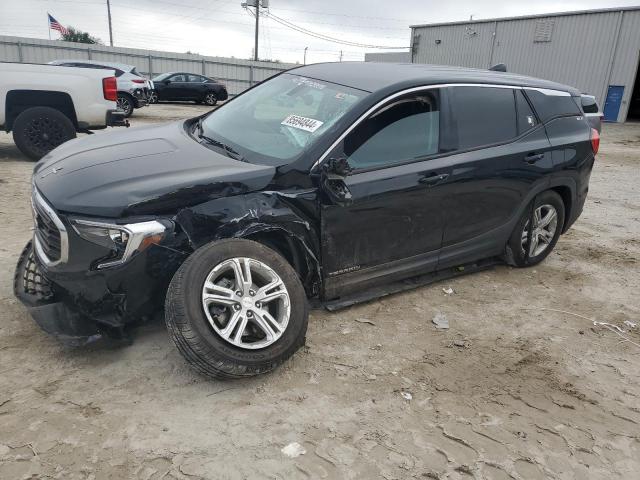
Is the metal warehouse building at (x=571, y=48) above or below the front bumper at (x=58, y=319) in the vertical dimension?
above

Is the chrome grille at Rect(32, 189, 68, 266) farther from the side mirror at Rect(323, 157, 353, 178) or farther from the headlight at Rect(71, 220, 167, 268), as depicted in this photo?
the side mirror at Rect(323, 157, 353, 178)

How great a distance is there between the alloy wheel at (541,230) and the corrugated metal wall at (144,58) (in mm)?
19404

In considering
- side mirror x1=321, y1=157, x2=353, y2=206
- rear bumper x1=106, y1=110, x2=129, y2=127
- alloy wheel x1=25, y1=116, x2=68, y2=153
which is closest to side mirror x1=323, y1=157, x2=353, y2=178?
side mirror x1=321, y1=157, x2=353, y2=206

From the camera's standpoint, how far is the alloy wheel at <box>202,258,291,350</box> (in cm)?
279

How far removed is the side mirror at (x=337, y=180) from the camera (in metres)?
3.12

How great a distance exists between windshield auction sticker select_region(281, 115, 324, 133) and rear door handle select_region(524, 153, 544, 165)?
1970mm

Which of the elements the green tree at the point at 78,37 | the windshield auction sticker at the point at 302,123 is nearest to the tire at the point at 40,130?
the windshield auction sticker at the point at 302,123

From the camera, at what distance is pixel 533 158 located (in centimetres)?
434

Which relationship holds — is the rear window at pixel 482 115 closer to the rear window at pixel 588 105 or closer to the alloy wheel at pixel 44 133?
the rear window at pixel 588 105

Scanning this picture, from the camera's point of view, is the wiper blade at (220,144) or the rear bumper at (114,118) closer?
the wiper blade at (220,144)

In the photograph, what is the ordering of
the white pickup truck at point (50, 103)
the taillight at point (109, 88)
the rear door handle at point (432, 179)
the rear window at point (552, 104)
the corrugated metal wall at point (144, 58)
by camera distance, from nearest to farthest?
1. the rear door handle at point (432, 179)
2. the rear window at point (552, 104)
3. the white pickup truck at point (50, 103)
4. the taillight at point (109, 88)
5. the corrugated metal wall at point (144, 58)

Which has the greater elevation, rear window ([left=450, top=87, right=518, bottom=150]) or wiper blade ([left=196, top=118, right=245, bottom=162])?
rear window ([left=450, top=87, right=518, bottom=150])

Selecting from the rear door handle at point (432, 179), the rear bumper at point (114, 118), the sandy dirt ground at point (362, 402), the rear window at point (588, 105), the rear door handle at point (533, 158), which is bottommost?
the sandy dirt ground at point (362, 402)

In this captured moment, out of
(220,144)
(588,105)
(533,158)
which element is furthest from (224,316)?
(588,105)
